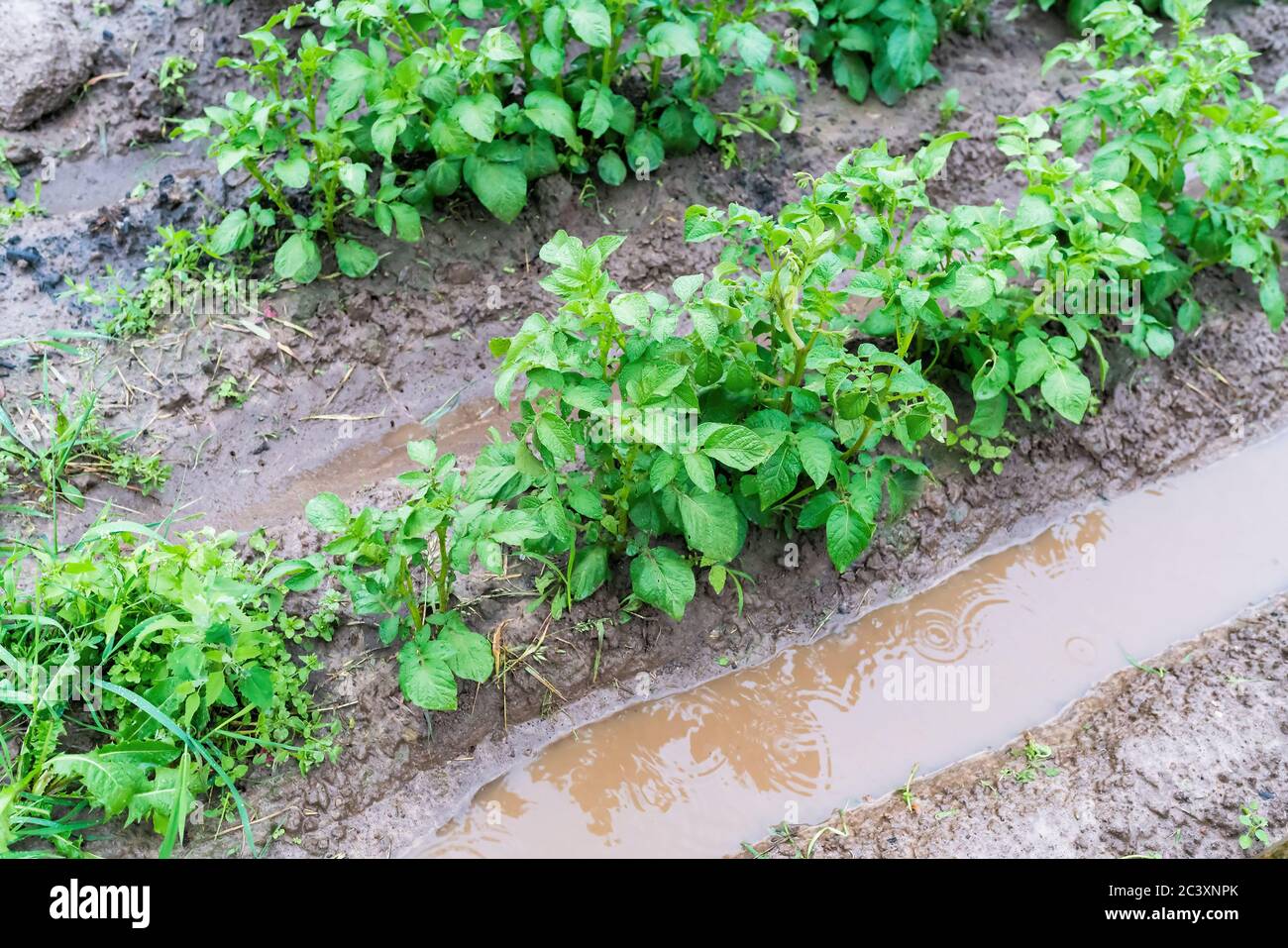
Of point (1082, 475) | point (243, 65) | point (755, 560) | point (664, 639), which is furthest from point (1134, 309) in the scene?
point (243, 65)

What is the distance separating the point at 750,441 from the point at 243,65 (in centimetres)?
237

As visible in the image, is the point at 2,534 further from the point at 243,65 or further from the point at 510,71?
the point at 510,71

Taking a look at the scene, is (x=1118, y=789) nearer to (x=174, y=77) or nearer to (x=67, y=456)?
(x=67, y=456)

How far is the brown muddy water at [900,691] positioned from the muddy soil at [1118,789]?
107mm

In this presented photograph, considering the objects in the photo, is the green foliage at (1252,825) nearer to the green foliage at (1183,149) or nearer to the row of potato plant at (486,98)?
the green foliage at (1183,149)

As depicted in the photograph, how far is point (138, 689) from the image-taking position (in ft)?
10.2

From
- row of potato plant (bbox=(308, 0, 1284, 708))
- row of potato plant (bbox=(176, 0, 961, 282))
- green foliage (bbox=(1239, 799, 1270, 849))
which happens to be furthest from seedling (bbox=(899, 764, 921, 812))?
row of potato plant (bbox=(176, 0, 961, 282))

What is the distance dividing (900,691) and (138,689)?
2.40 meters

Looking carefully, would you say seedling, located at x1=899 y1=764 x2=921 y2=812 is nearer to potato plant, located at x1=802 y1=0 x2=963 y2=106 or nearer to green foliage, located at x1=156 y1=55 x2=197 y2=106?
potato plant, located at x1=802 y1=0 x2=963 y2=106

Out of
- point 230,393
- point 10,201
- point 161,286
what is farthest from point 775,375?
point 10,201

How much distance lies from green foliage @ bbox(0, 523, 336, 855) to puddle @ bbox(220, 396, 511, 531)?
57 cm

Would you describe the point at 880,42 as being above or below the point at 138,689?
above

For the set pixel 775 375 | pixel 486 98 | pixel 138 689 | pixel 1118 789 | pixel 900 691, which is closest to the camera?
pixel 138 689

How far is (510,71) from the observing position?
4.32 meters
